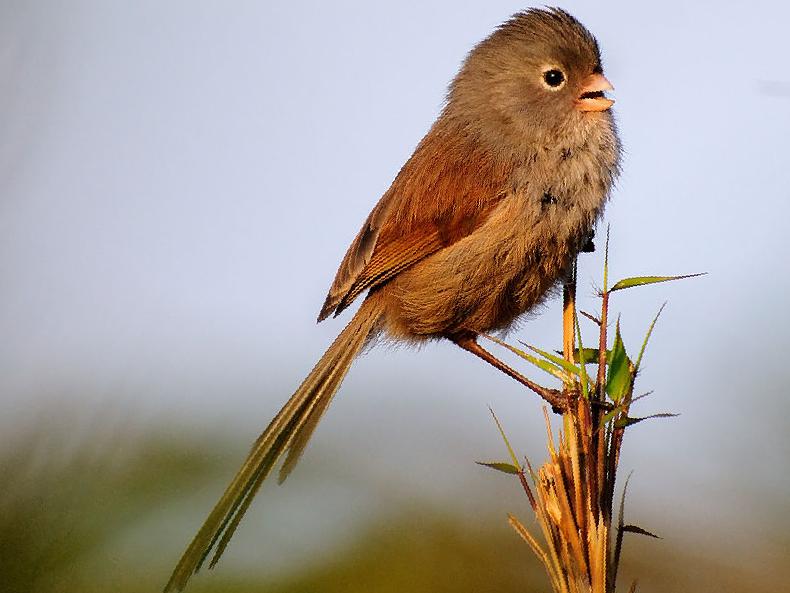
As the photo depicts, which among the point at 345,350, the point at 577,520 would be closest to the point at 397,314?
the point at 345,350

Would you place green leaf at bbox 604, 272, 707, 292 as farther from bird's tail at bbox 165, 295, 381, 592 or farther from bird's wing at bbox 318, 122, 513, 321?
bird's wing at bbox 318, 122, 513, 321

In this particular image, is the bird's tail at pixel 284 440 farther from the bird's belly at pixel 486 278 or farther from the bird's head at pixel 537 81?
the bird's head at pixel 537 81

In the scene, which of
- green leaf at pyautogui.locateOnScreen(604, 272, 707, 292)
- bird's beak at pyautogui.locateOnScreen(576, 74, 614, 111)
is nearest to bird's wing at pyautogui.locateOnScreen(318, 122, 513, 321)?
bird's beak at pyautogui.locateOnScreen(576, 74, 614, 111)

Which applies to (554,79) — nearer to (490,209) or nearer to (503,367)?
(490,209)

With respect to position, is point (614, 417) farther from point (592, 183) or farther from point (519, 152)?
point (519, 152)

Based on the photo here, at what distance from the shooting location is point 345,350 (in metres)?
3.39

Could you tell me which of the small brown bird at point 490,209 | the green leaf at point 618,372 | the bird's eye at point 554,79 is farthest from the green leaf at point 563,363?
the bird's eye at point 554,79

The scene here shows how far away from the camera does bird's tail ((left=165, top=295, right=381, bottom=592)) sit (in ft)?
5.47

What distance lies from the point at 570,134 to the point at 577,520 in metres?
2.17

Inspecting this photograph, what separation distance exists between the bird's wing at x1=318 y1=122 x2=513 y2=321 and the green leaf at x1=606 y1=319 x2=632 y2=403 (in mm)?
1703

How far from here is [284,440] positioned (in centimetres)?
286

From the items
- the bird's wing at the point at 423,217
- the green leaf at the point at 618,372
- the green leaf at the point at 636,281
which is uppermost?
the bird's wing at the point at 423,217

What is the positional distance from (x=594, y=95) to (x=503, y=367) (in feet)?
3.61

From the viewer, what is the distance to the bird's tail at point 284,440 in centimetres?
167
